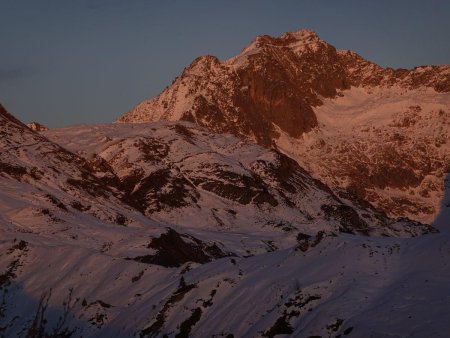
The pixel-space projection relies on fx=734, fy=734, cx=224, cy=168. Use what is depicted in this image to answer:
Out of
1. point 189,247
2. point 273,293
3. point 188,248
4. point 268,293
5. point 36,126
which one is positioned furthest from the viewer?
point 36,126

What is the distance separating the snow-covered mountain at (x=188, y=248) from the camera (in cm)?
2817

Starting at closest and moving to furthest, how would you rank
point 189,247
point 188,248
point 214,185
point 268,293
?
point 268,293, point 188,248, point 189,247, point 214,185

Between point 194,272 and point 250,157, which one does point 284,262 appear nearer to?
point 194,272

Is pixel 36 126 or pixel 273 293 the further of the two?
pixel 36 126

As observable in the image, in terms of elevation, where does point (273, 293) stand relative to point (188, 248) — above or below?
above

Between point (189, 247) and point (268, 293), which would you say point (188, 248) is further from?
point (268, 293)

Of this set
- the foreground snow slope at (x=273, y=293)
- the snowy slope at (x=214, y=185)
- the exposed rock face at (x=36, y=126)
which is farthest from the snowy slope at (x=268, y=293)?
the exposed rock face at (x=36, y=126)

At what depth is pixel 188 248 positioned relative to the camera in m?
81.2

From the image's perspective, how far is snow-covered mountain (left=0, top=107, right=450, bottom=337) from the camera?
2817 centimetres

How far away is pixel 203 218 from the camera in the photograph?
114875 mm

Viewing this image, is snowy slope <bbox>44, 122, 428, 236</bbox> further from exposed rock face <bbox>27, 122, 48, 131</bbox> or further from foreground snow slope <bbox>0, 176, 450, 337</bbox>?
foreground snow slope <bbox>0, 176, 450, 337</bbox>

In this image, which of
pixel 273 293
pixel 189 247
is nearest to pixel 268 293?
pixel 273 293

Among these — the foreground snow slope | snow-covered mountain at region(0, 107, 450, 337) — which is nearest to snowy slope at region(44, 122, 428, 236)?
snow-covered mountain at region(0, 107, 450, 337)

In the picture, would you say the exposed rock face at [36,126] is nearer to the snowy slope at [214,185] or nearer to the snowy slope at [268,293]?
the snowy slope at [214,185]
